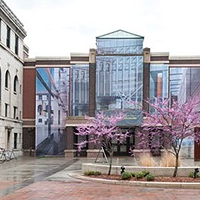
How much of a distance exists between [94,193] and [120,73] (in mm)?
32453

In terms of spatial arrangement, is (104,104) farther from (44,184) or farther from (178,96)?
(44,184)

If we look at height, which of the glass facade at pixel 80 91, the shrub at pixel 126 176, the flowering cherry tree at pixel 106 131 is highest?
the glass facade at pixel 80 91

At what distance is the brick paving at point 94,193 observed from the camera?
1462 centimetres

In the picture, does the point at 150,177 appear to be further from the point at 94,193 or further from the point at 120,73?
the point at 120,73

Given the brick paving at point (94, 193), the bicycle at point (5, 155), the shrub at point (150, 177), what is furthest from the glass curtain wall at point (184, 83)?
the brick paving at point (94, 193)

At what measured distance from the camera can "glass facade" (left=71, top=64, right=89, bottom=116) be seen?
4809cm

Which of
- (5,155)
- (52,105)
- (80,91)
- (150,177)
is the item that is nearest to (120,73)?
(80,91)

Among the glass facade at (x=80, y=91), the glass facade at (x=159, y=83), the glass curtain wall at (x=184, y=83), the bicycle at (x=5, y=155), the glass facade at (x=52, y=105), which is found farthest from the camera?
the glass facade at (x=52, y=105)

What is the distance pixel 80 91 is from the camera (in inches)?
1901

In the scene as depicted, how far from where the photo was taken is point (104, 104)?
4753 centimetres

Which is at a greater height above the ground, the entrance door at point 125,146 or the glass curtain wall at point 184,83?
the glass curtain wall at point 184,83

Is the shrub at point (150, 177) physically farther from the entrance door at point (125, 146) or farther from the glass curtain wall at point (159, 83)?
the glass curtain wall at point (159, 83)

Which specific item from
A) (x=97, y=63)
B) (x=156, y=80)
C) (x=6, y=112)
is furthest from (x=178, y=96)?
(x=6, y=112)

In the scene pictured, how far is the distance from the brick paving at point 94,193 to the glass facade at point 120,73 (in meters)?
28.6
